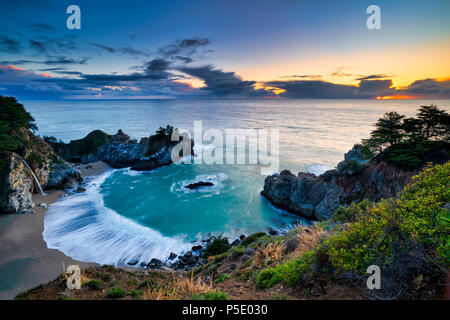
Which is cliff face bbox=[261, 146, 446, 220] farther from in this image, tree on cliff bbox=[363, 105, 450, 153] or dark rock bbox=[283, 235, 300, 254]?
dark rock bbox=[283, 235, 300, 254]

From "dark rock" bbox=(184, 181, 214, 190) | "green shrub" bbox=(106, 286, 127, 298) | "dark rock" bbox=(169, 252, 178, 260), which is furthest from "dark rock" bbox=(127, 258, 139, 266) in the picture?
"dark rock" bbox=(184, 181, 214, 190)

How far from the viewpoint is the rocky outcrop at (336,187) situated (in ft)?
73.5

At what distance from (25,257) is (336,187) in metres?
36.1

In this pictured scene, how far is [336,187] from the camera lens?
2662cm

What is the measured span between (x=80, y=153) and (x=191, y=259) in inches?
1999

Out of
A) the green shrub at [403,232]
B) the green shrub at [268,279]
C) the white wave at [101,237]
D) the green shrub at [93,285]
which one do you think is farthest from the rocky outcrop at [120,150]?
the green shrub at [403,232]

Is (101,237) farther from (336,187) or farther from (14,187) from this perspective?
(336,187)

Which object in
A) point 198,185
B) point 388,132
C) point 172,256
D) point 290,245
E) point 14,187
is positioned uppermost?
point 388,132

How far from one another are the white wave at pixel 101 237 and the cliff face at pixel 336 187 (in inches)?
667

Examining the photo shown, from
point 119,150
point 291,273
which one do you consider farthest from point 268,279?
point 119,150

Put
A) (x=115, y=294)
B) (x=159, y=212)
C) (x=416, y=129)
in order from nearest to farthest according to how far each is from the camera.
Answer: (x=115, y=294)
(x=416, y=129)
(x=159, y=212)

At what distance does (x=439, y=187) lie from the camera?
5.50 meters

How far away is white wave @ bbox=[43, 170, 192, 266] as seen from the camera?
20.5m
